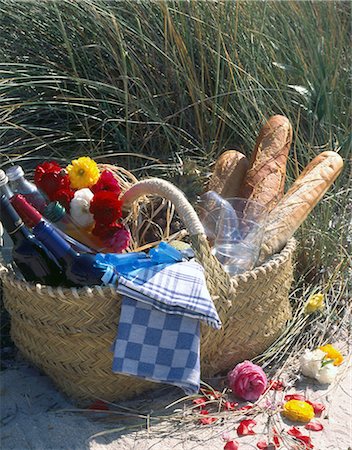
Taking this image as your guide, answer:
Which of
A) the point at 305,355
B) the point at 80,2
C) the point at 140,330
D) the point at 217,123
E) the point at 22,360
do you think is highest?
the point at 80,2

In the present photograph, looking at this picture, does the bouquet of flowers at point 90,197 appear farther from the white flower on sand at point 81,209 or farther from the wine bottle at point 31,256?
the wine bottle at point 31,256

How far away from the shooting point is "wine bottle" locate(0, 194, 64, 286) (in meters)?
2.03

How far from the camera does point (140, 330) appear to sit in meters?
1.96

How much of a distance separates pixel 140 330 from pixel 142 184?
1.63 feet

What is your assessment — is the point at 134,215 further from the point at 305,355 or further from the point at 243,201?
the point at 305,355

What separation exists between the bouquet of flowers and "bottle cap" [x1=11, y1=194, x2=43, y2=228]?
21cm


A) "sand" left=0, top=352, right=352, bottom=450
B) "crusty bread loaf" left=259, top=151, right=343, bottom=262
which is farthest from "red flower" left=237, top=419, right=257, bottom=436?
"crusty bread loaf" left=259, top=151, right=343, bottom=262

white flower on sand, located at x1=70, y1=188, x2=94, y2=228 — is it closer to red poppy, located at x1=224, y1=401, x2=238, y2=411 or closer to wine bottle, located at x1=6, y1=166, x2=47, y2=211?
wine bottle, located at x1=6, y1=166, x2=47, y2=211

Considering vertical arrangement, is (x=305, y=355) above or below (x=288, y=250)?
below

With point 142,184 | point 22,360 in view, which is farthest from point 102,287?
point 22,360

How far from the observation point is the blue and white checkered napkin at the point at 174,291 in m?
1.93

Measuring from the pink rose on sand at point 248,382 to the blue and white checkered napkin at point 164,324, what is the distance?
23cm

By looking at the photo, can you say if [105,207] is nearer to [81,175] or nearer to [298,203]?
[81,175]

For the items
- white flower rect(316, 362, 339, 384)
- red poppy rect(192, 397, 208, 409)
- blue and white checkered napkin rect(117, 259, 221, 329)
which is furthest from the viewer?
white flower rect(316, 362, 339, 384)
